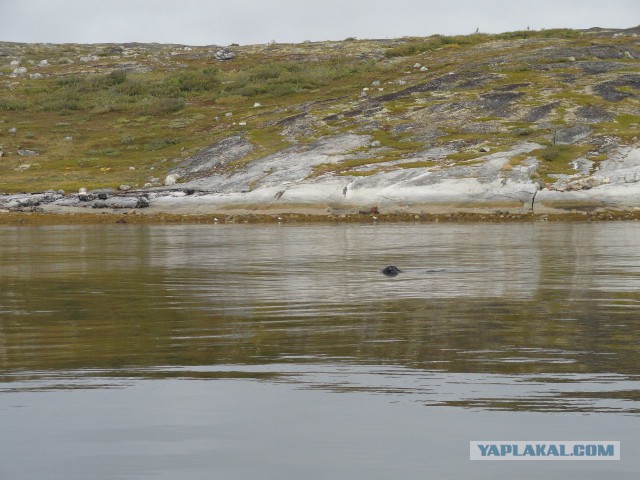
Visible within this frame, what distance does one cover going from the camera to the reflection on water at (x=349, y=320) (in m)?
9.73

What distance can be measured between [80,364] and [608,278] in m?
11.5

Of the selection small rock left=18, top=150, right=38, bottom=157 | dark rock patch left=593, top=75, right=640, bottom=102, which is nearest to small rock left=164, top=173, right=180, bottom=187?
small rock left=18, top=150, right=38, bottom=157

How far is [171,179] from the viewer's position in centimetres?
5766

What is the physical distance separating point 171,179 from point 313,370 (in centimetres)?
4828

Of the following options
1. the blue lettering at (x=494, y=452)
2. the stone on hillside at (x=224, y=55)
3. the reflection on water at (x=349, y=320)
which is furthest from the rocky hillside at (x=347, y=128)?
the blue lettering at (x=494, y=452)

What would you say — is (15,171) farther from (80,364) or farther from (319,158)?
(80,364)

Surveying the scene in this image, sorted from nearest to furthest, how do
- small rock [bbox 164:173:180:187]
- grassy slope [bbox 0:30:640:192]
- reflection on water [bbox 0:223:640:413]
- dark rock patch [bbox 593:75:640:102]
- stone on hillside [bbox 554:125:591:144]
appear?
reflection on water [bbox 0:223:640:413], stone on hillside [bbox 554:125:591:144], small rock [bbox 164:173:180:187], grassy slope [bbox 0:30:640:192], dark rock patch [bbox 593:75:640:102]

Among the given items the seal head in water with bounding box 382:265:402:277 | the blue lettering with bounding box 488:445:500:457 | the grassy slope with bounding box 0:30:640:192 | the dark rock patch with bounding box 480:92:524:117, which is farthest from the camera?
the dark rock patch with bounding box 480:92:524:117

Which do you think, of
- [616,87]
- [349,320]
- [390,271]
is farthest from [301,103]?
[349,320]

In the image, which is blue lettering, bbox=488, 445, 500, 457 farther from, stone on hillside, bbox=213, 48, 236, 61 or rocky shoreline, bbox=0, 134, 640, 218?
stone on hillside, bbox=213, 48, 236, 61

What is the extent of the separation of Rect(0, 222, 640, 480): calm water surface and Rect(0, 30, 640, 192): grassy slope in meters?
34.3

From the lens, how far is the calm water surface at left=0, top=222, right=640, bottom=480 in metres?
7.19

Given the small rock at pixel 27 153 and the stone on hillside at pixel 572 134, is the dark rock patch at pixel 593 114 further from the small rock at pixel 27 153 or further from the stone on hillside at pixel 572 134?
the small rock at pixel 27 153

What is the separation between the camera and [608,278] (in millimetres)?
19516
